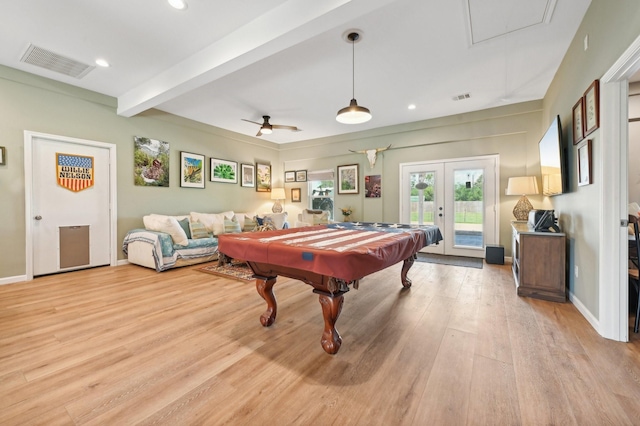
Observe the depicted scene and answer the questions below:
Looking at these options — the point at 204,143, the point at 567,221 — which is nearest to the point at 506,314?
the point at 567,221

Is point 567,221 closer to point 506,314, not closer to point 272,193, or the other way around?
point 506,314

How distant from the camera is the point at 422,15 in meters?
2.47

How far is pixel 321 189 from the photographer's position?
23.6 feet

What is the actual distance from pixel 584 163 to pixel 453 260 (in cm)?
285

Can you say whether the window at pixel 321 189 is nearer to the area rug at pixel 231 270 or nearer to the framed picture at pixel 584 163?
the area rug at pixel 231 270

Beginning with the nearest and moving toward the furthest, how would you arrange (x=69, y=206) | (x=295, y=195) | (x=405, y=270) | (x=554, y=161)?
(x=554, y=161) < (x=405, y=270) < (x=69, y=206) < (x=295, y=195)

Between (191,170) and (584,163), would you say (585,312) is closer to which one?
(584,163)

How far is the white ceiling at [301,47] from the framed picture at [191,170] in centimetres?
118

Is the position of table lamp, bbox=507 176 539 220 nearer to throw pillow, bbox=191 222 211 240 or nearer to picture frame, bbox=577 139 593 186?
picture frame, bbox=577 139 593 186

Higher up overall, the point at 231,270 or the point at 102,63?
the point at 102,63

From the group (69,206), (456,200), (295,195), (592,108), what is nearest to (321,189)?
(295,195)

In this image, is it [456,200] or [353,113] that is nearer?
[353,113]

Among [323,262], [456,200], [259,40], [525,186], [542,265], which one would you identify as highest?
[259,40]

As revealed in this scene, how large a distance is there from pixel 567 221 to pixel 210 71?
14.7 ft
